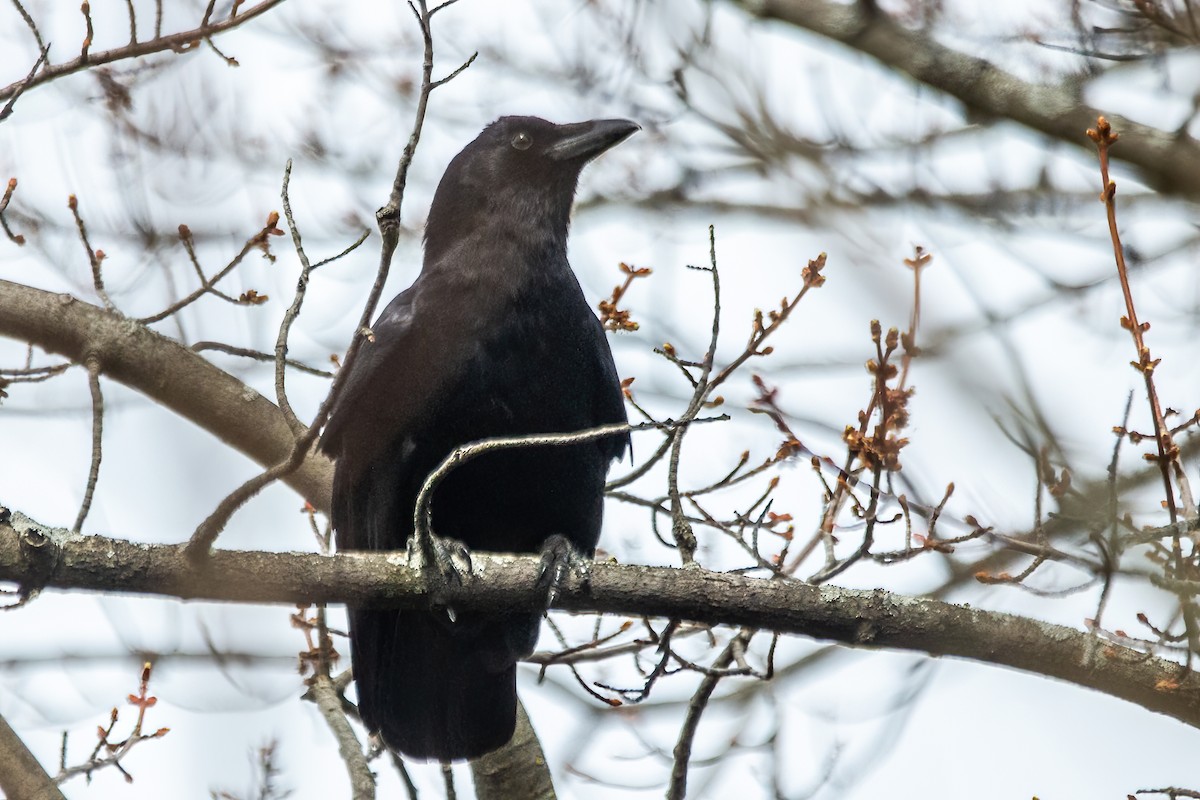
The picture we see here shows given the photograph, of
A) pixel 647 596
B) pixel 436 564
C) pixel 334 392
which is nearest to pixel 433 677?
pixel 436 564

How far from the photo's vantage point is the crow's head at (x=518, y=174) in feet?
16.2

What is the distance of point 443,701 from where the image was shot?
175 inches

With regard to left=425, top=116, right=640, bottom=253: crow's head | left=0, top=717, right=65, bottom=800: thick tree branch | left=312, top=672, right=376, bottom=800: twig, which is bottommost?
left=0, top=717, right=65, bottom=800: thick tree branch

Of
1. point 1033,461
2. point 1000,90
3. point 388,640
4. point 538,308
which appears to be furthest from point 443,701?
point 1000,90

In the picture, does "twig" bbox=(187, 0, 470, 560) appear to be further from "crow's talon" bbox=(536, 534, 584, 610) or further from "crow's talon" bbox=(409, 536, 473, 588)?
"crow's talon" bbox=(536, 534, 584, 610)

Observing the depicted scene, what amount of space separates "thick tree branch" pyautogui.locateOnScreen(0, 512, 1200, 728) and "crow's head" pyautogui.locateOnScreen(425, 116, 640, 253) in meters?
1.78

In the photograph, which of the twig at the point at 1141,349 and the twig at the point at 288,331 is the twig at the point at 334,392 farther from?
the twig at the point at 1141,349

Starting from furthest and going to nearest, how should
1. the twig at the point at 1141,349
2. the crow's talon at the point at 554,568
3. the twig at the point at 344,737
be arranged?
1. the twig at the point at 344,737
2. the crow's talon at the point at 554,568
3. the twig at the point at 1141,349

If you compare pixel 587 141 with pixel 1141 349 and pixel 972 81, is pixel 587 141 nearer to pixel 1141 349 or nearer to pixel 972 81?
pixel 972 81

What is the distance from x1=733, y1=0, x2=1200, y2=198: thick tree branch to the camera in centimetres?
491

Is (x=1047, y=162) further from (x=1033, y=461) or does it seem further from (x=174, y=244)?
(x=1033, y=461)

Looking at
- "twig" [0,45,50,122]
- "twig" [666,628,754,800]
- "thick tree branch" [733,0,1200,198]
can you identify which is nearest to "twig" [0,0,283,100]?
"twig" [0,45,50,122]

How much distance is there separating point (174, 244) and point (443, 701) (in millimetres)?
1795

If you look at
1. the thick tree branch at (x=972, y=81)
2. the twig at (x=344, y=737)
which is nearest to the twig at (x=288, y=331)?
the twig at (x=344, y=737)
